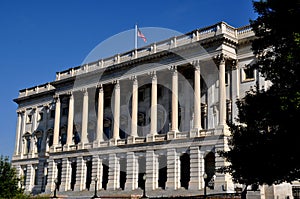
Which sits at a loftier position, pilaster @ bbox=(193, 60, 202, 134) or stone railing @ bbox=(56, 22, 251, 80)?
stone railing @ bbox=(56, 22, 251, 80)

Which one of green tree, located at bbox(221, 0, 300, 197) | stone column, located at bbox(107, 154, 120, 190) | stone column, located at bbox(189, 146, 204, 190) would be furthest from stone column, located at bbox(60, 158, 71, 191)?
green tree, located at bbox(221, 0, 300, 197)

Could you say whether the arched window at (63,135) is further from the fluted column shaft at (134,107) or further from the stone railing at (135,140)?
the fluted column shaft at (134,107)

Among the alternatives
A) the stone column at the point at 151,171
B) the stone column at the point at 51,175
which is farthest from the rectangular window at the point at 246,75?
the stone column at the point at 51,175

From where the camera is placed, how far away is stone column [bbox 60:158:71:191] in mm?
63409

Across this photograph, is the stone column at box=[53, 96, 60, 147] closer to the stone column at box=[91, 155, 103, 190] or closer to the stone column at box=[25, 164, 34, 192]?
the stone column at box=[25, 164, 34, 192]

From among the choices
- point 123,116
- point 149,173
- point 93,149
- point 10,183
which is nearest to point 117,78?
point 123,116

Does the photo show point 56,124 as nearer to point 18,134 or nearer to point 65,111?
point 65,111

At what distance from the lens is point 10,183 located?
133 ft

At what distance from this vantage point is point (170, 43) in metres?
53.9

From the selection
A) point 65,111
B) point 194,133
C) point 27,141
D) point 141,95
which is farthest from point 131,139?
point 27,141

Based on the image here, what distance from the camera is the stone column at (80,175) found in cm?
6084

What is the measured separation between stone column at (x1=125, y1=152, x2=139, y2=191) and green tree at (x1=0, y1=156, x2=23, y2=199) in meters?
16.0

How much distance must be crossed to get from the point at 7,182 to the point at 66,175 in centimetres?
2353

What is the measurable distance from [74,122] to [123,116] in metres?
10.6
